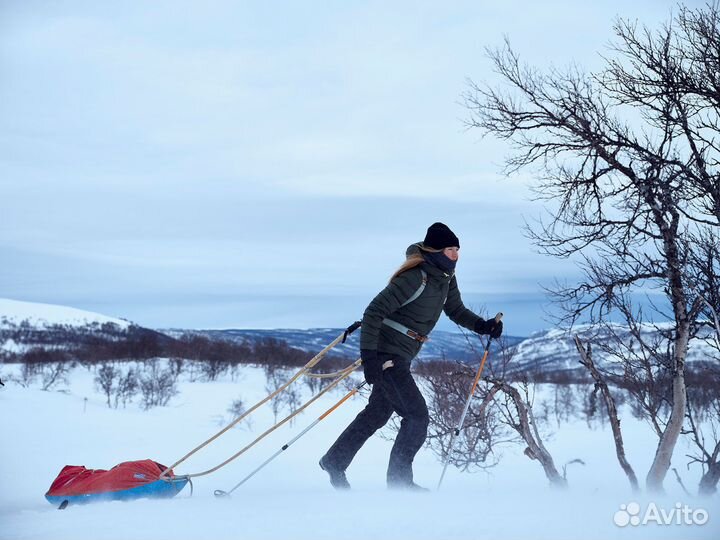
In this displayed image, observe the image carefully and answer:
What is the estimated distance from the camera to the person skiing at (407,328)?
463 cm

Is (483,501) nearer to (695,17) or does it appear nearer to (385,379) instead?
(385,379)

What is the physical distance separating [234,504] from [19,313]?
191330 millimetres

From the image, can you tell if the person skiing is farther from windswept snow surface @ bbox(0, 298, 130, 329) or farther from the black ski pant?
windswept snow surface @ bbox(0, 298, 130, 329)

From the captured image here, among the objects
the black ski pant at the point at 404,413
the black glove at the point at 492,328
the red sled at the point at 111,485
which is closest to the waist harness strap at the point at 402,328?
the black ski pant at the point at 404,413

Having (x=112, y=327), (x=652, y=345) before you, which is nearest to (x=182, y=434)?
(x=652, y=345)

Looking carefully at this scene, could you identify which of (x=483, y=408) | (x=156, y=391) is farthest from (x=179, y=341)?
(x=483, y=408)

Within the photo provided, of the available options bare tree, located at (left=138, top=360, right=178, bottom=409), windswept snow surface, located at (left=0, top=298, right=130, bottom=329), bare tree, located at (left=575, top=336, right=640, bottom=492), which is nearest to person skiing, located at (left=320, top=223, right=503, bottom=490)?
bare tree, located at (left=575, top=336, right=640, bottom=492)

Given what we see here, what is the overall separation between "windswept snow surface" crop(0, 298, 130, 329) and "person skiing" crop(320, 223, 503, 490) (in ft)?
509

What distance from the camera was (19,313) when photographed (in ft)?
575

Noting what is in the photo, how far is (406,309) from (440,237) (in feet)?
1.79

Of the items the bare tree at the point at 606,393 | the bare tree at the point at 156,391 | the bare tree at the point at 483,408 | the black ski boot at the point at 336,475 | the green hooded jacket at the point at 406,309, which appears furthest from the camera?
the bare tree at the point at 156,391

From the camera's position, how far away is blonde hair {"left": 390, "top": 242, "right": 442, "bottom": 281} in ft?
15.5

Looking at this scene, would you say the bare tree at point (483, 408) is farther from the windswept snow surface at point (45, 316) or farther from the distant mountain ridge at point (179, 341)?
the windswept snow surface at point (45, 316)

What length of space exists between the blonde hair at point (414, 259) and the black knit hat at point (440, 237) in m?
0.04
